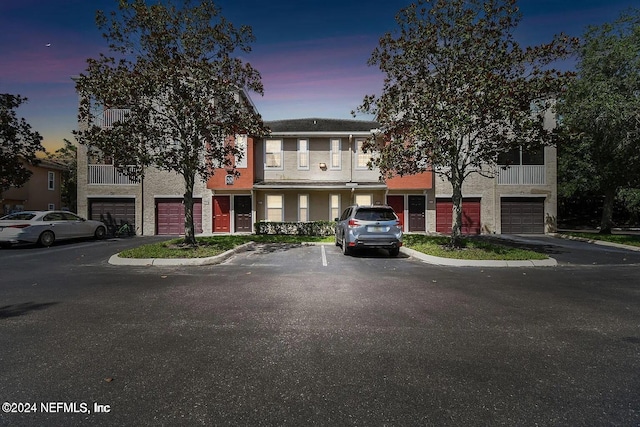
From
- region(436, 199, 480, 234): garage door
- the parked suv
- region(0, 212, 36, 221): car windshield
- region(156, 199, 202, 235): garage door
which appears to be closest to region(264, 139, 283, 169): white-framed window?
region(156, 199, 202, 235): garage door

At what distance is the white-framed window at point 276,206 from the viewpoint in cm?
2128

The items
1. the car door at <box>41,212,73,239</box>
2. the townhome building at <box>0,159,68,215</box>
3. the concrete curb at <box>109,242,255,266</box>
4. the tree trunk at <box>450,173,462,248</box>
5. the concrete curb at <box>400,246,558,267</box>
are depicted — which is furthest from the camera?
the townhome building at <box>0,159,68,215</box>

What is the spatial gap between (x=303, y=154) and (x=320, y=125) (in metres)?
3.23

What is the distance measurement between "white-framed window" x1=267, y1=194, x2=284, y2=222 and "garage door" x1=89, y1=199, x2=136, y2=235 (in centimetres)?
860

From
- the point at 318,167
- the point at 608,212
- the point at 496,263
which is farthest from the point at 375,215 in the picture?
the point at 608,212

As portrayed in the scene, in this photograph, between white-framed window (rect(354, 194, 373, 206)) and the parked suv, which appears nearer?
the parked suv

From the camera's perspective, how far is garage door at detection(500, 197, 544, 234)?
69.3 ft

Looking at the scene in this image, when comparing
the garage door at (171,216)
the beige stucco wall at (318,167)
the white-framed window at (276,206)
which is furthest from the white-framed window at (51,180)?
the white-framed window at (276,206)

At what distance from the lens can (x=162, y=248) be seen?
11.8 meters

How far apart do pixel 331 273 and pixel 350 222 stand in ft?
11.0

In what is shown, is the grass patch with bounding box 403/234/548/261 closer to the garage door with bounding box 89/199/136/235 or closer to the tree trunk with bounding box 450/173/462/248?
the tree trunk with bounding box 450/173/462/248

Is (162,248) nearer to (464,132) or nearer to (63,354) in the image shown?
A: (63,354)

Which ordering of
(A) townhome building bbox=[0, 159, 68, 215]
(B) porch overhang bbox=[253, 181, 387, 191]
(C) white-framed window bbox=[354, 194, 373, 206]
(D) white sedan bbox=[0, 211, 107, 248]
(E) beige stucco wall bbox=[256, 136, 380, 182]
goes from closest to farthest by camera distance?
(D) white sedan bbox=[0, 211, 107, 248]
(B) porch overhang bbox=[253, 181, 387, 191]
(C) white-framed window bbox=[354, 194, 373, 206]
(E) beige stucco wall bbox=[256, 136, 380, 182]
(A) townhome building bbox=[0, 159, 68, 215]

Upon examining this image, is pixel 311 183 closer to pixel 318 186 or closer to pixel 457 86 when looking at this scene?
pixel 318 186
